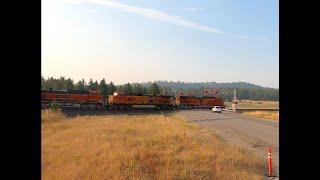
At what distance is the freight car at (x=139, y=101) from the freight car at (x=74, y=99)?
110 inches

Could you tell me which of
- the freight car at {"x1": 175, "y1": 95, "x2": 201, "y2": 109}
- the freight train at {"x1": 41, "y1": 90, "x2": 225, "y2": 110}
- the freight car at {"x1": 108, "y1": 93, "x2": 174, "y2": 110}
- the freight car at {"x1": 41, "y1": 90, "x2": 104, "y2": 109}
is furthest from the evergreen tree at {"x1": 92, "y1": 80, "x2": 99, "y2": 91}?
the freight car at {"x1": 41, "y1": 90, "x2": 104, "y2": 109}

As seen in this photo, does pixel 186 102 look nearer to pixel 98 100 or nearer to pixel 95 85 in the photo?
pixel 98 100

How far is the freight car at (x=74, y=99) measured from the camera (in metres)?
81.2

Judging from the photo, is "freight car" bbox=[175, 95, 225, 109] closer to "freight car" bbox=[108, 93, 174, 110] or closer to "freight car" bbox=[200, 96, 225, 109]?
"freight car" bbox=[200, 96, 225, 109]

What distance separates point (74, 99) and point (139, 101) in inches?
537

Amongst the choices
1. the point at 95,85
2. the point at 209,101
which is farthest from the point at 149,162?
the point at 95,85

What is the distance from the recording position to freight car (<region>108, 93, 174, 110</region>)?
84.6 m

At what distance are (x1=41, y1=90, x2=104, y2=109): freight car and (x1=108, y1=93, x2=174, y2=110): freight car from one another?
9.17 feet

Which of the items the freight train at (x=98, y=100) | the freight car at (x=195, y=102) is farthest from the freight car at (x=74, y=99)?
the freight car at (x=195, y=102)
